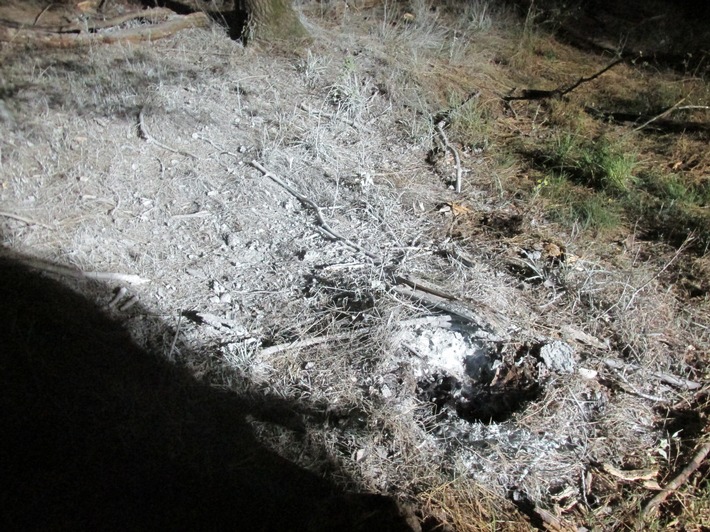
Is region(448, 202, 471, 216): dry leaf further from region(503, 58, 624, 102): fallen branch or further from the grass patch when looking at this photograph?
region(503, 58, 624, 102): fallen branch

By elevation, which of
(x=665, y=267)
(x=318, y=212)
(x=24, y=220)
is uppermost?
(x=665, y=267)

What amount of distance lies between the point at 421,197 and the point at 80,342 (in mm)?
2042

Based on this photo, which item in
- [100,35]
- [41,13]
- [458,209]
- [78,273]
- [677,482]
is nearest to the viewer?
[677,482]

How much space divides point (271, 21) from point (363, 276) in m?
2.56

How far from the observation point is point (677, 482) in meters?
2.20

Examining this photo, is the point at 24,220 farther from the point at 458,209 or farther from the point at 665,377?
the point at 665,377

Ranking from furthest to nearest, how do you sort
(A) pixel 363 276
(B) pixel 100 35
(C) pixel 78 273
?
(B) pixel 100 35, (A) pixel 363 276, (C) pixel 78 273

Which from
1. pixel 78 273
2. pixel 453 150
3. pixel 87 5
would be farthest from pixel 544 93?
pixel 87 5

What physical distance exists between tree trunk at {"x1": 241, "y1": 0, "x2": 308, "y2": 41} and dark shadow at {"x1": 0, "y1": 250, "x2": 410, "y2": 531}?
2828 mm

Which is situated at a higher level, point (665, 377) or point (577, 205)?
point (577, 205)

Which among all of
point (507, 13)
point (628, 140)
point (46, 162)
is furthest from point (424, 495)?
point (507, 13)

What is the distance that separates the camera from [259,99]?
12.9 ft

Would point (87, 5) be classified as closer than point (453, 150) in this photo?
No

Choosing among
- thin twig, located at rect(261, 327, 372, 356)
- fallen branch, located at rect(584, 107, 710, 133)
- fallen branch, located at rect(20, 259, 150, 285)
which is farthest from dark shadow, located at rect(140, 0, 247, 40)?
thin twig, located at rect(261, 327, 372, 356)
